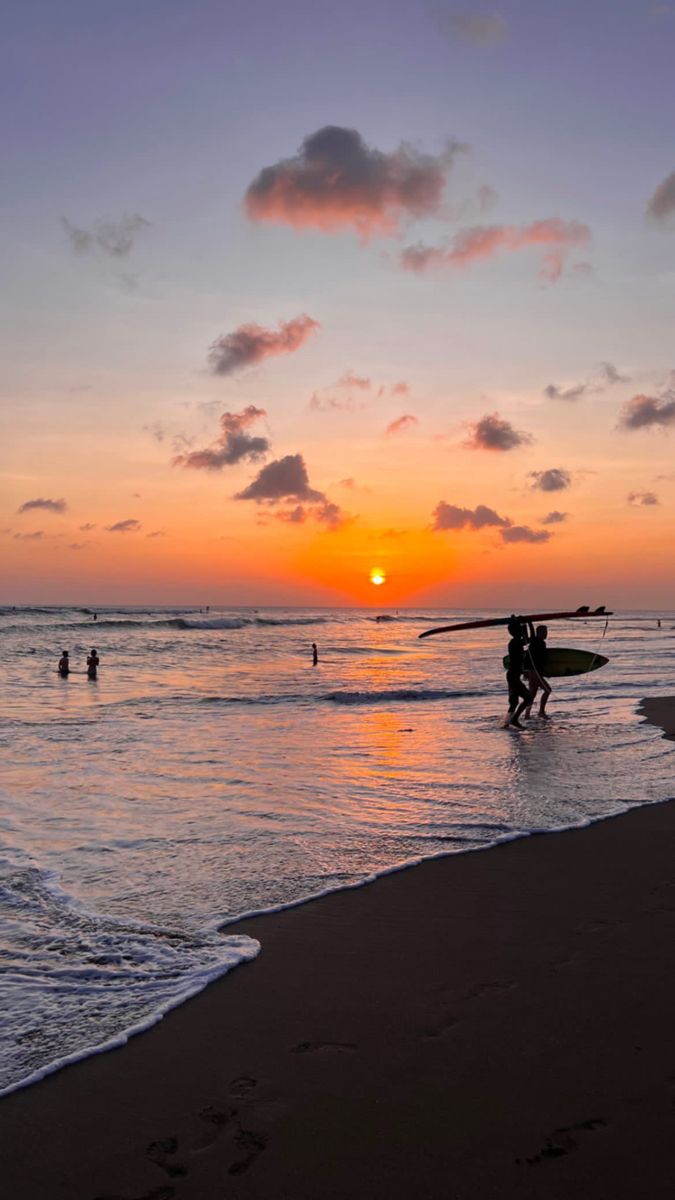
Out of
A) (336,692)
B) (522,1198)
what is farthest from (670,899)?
(336,692)

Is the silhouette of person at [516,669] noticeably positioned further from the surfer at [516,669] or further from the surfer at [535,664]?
the surfer at [535,664]

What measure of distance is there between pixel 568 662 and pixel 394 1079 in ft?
62.5

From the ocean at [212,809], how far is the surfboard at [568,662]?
40.9 inches

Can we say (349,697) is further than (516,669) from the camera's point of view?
Yes

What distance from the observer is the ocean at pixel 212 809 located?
5.09 m

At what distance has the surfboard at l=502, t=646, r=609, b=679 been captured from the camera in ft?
70.8

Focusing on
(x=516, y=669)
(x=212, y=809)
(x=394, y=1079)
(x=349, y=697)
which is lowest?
(x=349, y=697)

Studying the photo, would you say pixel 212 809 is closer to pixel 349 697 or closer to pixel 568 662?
pixel 568 662

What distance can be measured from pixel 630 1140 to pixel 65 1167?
239 centimetres

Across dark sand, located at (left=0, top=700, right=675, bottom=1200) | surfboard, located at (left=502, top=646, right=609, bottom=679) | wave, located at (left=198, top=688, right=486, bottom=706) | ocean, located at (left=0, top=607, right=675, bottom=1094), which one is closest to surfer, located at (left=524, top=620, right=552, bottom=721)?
ocean, located at (left=0, top=607, right=675, bottom=1094)

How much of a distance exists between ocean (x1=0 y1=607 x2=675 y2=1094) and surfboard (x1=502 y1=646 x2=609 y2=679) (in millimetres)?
1038

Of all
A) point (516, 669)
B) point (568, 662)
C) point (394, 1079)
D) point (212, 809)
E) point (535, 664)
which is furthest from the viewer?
point (568, 662)

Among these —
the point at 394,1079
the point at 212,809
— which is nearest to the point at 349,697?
the point at 212,809

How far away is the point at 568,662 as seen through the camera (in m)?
21.8
